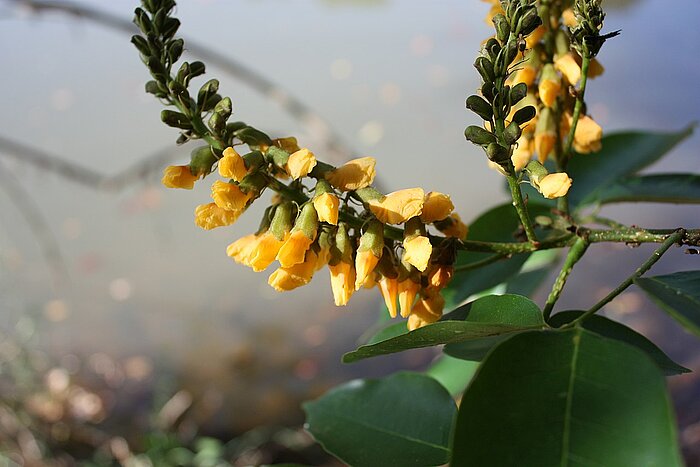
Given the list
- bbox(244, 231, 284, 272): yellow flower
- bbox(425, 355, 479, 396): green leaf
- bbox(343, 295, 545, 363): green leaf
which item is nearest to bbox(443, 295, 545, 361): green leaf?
bbox(343, 295, 545, 363): green leaf

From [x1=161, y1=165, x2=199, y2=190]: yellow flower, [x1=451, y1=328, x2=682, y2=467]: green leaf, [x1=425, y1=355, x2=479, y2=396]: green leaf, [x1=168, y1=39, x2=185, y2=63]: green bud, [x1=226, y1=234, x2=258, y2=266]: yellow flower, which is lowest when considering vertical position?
[x1=425, y1=355, x2=479, y2=396]: green leaf

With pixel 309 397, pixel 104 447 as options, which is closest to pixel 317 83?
pixel 309 397

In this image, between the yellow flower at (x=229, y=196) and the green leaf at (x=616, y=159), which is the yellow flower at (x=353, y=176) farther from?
the green leaf at (x=616, y=159)

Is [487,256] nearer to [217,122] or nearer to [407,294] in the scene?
[407,294]

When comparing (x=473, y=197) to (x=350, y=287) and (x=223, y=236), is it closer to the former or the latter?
(x=223, y=236)

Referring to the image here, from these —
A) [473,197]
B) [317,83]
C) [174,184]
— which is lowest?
[473,197]

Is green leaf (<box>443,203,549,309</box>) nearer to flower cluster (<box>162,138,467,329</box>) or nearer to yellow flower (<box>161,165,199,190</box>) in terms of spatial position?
flower cluster (<box>162,138,467,329</box>)
